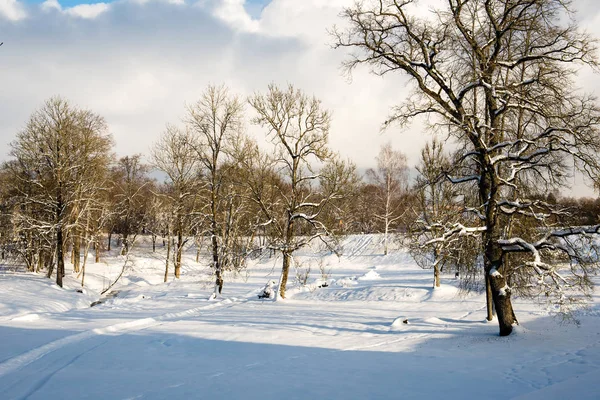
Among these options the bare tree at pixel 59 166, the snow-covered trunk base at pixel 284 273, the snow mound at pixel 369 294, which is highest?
the bare tree at pixel 59 166

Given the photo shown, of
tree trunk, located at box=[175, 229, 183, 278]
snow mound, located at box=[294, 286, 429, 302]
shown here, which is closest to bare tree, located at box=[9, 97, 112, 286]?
tree trunk, located at box=[175, 229, 183, 278]

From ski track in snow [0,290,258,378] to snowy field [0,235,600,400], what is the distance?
0.03 m

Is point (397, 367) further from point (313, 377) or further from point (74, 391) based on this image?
point (74, 391)

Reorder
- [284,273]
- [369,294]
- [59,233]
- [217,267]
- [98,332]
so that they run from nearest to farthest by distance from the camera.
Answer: [98,332] < [284,273] < [369,294] < [217,267] < [59,233]

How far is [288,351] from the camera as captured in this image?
10.2 m

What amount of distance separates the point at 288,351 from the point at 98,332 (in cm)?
602

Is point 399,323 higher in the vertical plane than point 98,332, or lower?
lower

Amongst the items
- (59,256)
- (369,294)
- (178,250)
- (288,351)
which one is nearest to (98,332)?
(288,351)

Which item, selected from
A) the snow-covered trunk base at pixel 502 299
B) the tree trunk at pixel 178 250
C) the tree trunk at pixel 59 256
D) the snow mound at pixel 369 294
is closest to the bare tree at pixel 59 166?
the tree trunk at pixel 59 256

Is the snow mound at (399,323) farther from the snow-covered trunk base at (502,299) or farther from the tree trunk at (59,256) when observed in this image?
the tree trunk at (59,256)

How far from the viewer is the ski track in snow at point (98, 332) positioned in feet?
27.9

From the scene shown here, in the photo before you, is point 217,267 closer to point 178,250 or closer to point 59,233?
point 178,250

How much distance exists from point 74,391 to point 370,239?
39.6 metres

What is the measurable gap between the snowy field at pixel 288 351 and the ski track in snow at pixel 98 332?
0.03m
